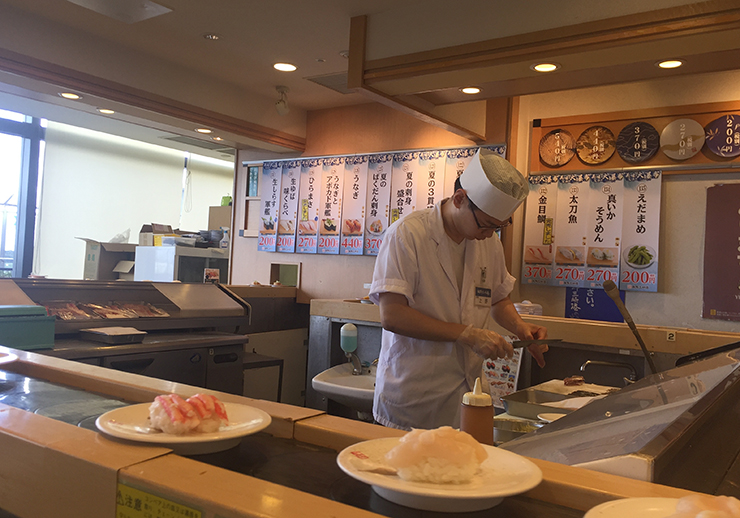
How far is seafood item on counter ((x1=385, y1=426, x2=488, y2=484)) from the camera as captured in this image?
2.41 feet

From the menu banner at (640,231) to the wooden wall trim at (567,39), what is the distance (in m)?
1.62

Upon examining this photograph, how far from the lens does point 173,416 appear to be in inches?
36.5

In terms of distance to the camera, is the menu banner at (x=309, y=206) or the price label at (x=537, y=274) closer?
the price label at (x=537, y=274)

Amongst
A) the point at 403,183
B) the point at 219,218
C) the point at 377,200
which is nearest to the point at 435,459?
the point at 403,183

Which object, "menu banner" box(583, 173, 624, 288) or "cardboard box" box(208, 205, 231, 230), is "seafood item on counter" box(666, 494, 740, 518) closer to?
"menu banner" box(583, 173, 624, 288)

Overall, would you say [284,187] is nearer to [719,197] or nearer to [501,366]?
[501,366]

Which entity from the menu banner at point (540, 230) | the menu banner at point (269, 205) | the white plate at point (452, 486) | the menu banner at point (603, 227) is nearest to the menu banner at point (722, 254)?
the menu banner at point (603, 227)

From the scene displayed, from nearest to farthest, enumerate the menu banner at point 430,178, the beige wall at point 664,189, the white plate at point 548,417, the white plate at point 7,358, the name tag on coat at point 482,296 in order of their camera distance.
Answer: the white plate at point 7,358
the white plate at point 548,417
the name tag on coat at point 482,296
the beige wall at point 664,189
the menu banner at point 430,178

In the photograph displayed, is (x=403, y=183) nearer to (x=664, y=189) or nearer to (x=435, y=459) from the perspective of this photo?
(x=664, y=189)

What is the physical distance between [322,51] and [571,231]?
7.14ft

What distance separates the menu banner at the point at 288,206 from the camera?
5543 millimetres

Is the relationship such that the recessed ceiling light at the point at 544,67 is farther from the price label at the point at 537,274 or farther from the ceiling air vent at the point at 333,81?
the ceiling air vent at the point at 333,81

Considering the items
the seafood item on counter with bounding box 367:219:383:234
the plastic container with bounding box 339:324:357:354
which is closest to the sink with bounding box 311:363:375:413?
the plastic container with bounding box 339:324:357:354

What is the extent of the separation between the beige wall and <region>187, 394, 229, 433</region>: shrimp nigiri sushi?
364cm
